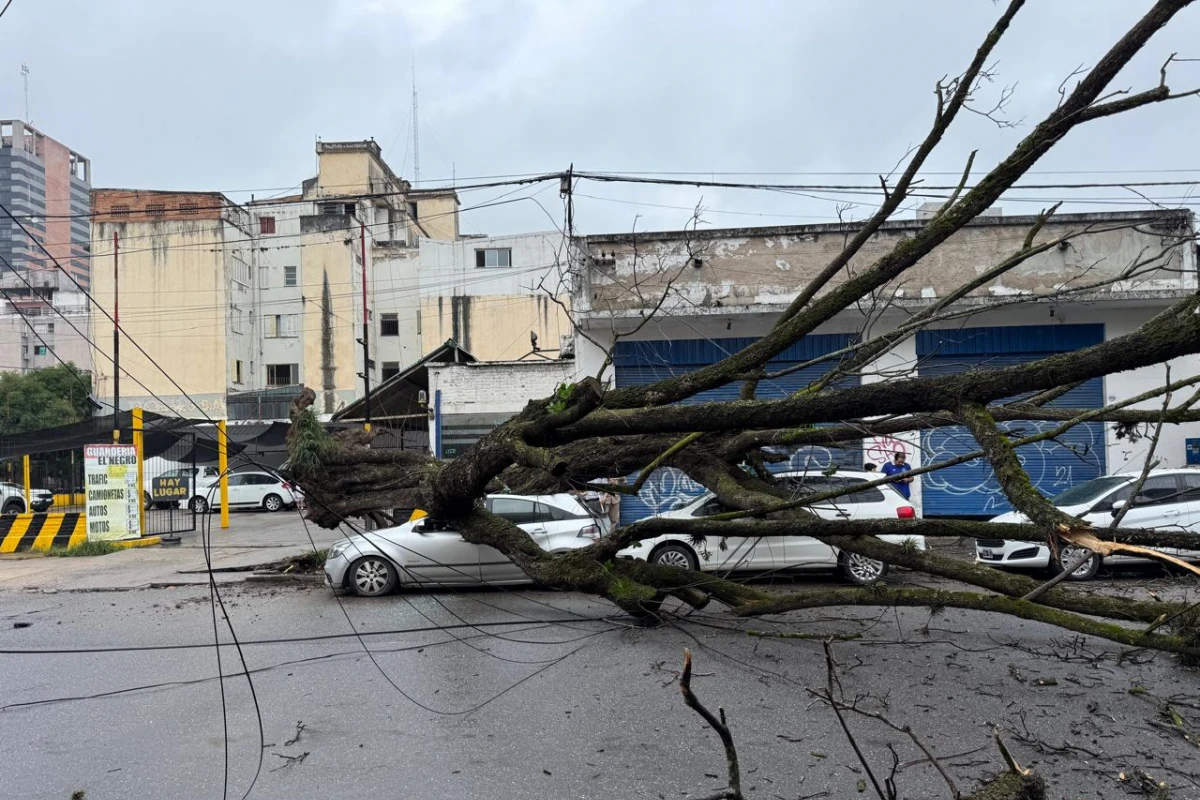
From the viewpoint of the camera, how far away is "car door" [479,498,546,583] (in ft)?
34.9

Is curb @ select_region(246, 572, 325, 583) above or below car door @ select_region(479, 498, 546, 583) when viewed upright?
below

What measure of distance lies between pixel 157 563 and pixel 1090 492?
14756 millimetres

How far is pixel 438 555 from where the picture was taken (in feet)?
34.8

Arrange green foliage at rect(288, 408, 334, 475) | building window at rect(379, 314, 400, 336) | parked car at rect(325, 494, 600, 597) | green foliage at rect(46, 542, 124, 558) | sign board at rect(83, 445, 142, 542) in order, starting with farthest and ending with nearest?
building window at rect(379, 314, 400, 336) < sign board at rect(83, 445, 142, 542) < green foliage at rect(46, 542, 124, 558) < parked car at rect(325, 494, 600, 597) < green foliage at rect(288, 408, 334, 475)

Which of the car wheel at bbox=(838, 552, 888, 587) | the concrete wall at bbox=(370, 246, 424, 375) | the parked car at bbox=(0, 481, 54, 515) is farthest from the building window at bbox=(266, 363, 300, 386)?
the car wheel at bbox=(838, 552, 888, 587)

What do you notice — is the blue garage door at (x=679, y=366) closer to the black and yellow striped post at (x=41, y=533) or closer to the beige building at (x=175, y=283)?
the black and yellow striped post at (x=41, y=533)

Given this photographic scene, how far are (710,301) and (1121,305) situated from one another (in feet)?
24.6

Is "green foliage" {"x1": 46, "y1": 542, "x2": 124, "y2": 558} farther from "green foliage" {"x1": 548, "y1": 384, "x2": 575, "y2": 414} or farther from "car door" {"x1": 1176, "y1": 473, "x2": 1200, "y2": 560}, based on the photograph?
"car door" {"x1": 1176, "y1": 473, "x2": 1200, "y2": 560}

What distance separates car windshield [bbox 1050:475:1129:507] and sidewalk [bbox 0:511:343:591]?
465 inches

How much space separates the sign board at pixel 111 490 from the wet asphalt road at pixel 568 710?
8.83m

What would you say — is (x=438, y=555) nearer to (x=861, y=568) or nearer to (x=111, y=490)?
(x=861, y=568)

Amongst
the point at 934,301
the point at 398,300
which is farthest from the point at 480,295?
the point at 934,301

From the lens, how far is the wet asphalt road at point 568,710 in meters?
4.45

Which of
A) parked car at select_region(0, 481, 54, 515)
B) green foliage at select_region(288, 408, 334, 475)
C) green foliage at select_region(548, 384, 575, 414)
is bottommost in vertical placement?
parked car at select_region(0, 481, 54, 515)
